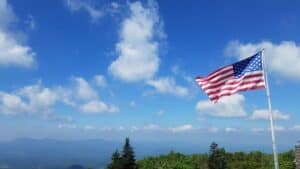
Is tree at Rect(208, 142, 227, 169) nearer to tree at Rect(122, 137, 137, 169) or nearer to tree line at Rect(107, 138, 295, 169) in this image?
tree line at Rect(107, 138, 295, 169)

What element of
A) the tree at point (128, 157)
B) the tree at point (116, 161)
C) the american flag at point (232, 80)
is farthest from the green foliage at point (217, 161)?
the american flag at point (232, 80)

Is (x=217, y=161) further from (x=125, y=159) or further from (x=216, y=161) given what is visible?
(x=125, y=159)

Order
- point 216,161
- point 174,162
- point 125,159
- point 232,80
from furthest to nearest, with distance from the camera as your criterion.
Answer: point 174,162, point 216,161, point 125,159, point 232,80

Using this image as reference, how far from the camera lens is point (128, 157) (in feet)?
293

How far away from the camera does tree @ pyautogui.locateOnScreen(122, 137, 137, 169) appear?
88438 millimetres

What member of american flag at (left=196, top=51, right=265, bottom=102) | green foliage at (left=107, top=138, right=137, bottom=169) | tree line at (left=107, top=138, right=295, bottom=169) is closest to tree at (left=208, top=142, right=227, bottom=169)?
tree line at (left=107, top=138, right=295, bottom=169)

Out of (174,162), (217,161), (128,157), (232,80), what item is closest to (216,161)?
(217,161)

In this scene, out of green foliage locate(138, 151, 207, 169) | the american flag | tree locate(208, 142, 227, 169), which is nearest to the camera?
the american flag

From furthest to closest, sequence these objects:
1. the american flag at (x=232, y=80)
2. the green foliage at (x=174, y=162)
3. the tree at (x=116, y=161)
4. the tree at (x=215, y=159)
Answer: the green foliage at (x=174, y=162) → the tree at (x=215, y=159) → the tree at (x=116, y=161) → the american flag at (x=232, y=80)

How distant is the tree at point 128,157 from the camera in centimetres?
8844

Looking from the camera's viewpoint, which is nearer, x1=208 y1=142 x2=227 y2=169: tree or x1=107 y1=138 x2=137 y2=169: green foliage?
x1=107 y1=138 x2=137 y2=169: green foliage

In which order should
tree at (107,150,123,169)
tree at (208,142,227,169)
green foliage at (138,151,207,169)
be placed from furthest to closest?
green foliage at (138,151,207,169) < tree at (208,142,227,169) < tree at (107,150,123,169)

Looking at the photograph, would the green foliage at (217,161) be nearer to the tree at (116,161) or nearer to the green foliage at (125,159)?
the green foliage at (125,159)

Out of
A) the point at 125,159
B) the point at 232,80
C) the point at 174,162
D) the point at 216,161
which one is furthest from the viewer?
the point at 174,162
